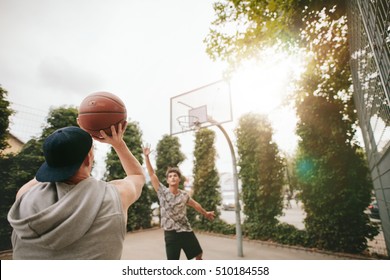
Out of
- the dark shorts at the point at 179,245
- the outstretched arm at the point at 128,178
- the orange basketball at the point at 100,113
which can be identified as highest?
the orange basketball at the point at 100,113

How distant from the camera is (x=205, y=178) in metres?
7.90

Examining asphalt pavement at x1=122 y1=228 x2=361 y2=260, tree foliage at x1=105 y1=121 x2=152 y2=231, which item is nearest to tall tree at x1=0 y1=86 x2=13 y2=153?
tree foliage at x1=105 y1=121 x2=152 y2=231

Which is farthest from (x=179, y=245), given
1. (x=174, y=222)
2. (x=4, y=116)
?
(x=4, y=116)

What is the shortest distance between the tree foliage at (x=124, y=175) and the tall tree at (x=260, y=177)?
3.64 m

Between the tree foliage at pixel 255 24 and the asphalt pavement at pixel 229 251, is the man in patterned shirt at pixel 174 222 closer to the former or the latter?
the asphalt pavement at pixel 229 251

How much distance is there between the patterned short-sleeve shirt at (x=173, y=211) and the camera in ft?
9.48

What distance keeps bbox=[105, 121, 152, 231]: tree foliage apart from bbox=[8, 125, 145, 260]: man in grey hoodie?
6952 millimetres

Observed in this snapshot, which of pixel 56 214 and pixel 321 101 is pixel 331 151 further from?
pixel 56 214

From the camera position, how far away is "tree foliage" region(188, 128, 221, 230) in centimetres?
763

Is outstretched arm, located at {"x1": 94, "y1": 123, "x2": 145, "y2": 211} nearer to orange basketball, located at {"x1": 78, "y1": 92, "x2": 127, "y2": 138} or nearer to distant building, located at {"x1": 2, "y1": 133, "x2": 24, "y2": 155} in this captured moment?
orange basketball, located at {"x1": 78, "y1": 92, "x2": 127, "y2": 138}

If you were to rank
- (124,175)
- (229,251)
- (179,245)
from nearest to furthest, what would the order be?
(179,245)
(229,251)
(124,175)

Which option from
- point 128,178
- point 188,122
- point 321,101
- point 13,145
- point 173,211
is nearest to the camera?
point 128,178

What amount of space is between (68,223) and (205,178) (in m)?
A: 7.14

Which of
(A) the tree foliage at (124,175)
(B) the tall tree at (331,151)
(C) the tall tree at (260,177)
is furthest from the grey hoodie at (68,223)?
(A) the tree foliage at (124,175)
